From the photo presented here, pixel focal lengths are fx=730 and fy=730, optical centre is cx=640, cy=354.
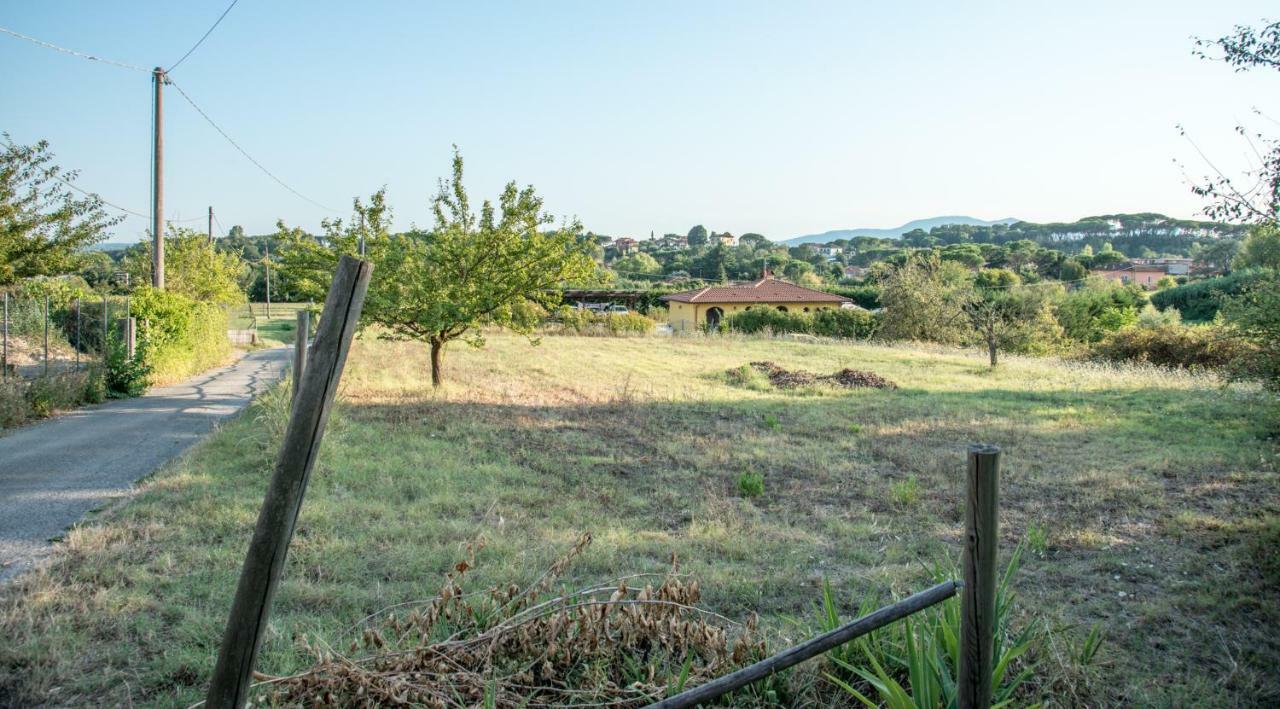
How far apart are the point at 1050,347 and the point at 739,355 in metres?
16.4

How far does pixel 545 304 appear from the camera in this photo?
50.3 feet

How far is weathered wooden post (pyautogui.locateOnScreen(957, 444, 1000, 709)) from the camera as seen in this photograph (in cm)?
216

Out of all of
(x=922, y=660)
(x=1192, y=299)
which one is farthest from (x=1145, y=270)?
(x=922, y=660)

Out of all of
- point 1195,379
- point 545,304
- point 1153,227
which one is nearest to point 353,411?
point 545,304

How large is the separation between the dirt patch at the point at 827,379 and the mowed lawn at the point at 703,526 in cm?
395

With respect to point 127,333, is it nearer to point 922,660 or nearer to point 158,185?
point 158,185

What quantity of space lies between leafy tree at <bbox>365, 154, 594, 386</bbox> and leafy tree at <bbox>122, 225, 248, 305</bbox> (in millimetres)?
16599

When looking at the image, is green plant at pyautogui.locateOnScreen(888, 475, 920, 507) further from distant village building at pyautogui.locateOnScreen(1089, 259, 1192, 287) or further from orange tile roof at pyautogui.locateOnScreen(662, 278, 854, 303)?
distant village building at pyautogui.locateOnScreen(1089, 259, 1192, 287)

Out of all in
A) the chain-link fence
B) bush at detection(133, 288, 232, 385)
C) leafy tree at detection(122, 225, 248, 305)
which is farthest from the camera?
leafy tree at detection(122, 225, 248, 305)

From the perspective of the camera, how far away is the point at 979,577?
7.47 ft

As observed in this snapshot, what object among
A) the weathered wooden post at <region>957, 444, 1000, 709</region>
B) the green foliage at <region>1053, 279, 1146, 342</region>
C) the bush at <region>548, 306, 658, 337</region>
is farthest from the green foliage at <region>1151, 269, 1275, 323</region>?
the weathered wooden post at <region>957, 444, 1000, 709</region>

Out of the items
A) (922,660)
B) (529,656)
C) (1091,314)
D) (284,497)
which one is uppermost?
(1091,314)

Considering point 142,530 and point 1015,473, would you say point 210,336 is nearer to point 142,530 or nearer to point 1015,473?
point 142,530

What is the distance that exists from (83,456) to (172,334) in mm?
9810
